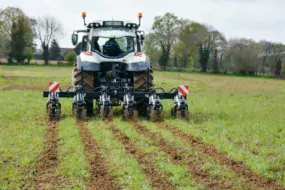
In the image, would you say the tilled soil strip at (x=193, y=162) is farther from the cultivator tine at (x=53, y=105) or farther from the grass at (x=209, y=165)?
the cultivator tine at (x=53, y=105)

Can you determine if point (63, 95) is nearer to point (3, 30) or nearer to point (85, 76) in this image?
point (85, 76)

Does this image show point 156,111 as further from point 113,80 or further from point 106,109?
point 113,80

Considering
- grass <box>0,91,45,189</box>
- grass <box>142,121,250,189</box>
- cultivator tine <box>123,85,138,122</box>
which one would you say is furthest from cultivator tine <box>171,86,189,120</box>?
grass <box>0,91,45,189</box>

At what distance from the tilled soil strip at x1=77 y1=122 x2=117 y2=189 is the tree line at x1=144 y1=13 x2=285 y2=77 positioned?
48.6m

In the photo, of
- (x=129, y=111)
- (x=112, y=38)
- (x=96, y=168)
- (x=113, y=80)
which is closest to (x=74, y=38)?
(x=112, y=38)

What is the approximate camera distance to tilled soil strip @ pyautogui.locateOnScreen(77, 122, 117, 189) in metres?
5.33

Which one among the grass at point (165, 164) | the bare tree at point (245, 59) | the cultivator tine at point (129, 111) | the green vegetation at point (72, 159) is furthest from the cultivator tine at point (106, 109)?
the bare tree at point (245, 59)

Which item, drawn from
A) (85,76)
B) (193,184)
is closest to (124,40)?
(85,76)

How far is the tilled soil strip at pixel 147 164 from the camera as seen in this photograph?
210 inches

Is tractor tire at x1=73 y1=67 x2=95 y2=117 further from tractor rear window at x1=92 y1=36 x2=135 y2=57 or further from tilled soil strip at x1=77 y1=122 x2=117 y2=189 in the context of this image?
tilled soil strip at x1=77 y1=122 x2=117 y2=189

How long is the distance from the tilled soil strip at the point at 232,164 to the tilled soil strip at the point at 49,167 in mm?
2590

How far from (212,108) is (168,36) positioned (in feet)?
176

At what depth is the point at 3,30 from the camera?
64.9 meters

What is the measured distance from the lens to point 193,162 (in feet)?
20.8
